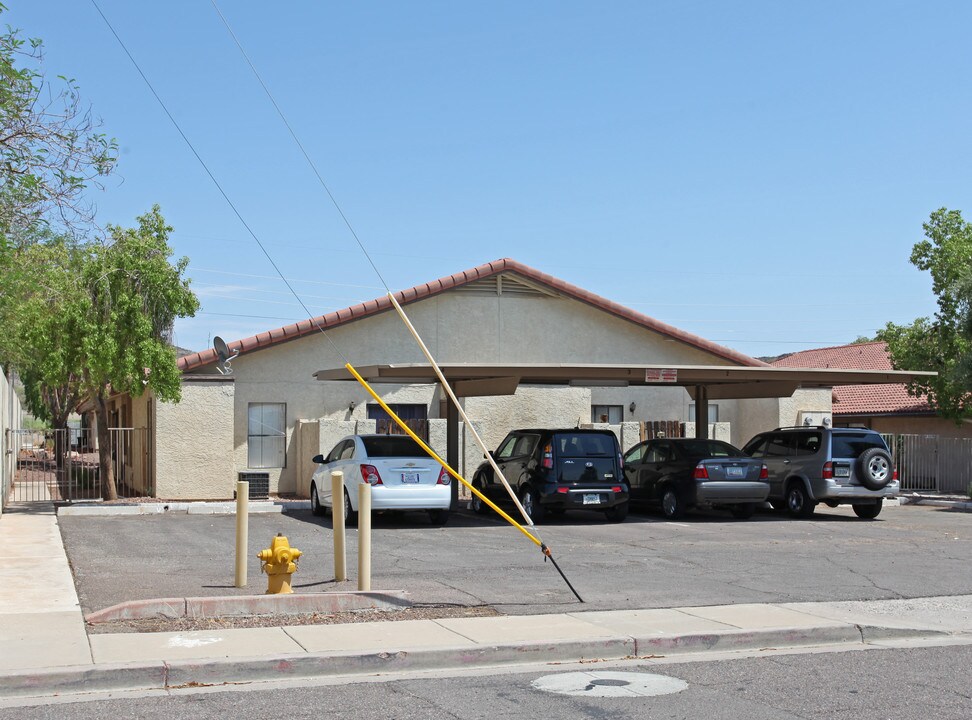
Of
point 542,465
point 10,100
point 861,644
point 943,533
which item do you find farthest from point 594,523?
point 10,100

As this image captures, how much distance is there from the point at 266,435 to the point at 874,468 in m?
13.0

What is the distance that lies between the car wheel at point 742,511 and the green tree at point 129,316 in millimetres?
11213

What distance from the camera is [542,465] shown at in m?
19.5

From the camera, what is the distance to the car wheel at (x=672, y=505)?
2109 centimetres

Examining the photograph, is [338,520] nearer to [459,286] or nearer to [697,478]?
[697,478]

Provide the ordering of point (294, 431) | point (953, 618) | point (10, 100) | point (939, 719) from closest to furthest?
1. point (939, 719)
2. point (953, 618)
3. point (10, 100)
4. point (294, 431)

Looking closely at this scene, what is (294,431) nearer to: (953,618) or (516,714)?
(953,618)

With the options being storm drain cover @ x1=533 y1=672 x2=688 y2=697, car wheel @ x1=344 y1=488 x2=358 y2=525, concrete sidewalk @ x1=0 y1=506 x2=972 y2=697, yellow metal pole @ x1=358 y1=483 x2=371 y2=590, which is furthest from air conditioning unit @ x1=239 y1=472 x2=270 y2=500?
storm drain cover @ x1=533 y1=672 x2=688 y2=697

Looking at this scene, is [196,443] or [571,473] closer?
[571,473]

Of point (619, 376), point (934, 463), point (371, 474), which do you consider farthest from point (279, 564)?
point (934, 463)

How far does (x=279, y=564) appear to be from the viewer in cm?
1067

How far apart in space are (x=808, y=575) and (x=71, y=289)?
14524 millimetres

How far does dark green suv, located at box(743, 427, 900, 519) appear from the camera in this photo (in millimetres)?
20750

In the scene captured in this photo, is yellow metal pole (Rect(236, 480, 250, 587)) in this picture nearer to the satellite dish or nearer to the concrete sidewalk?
the concrete sidewalk
